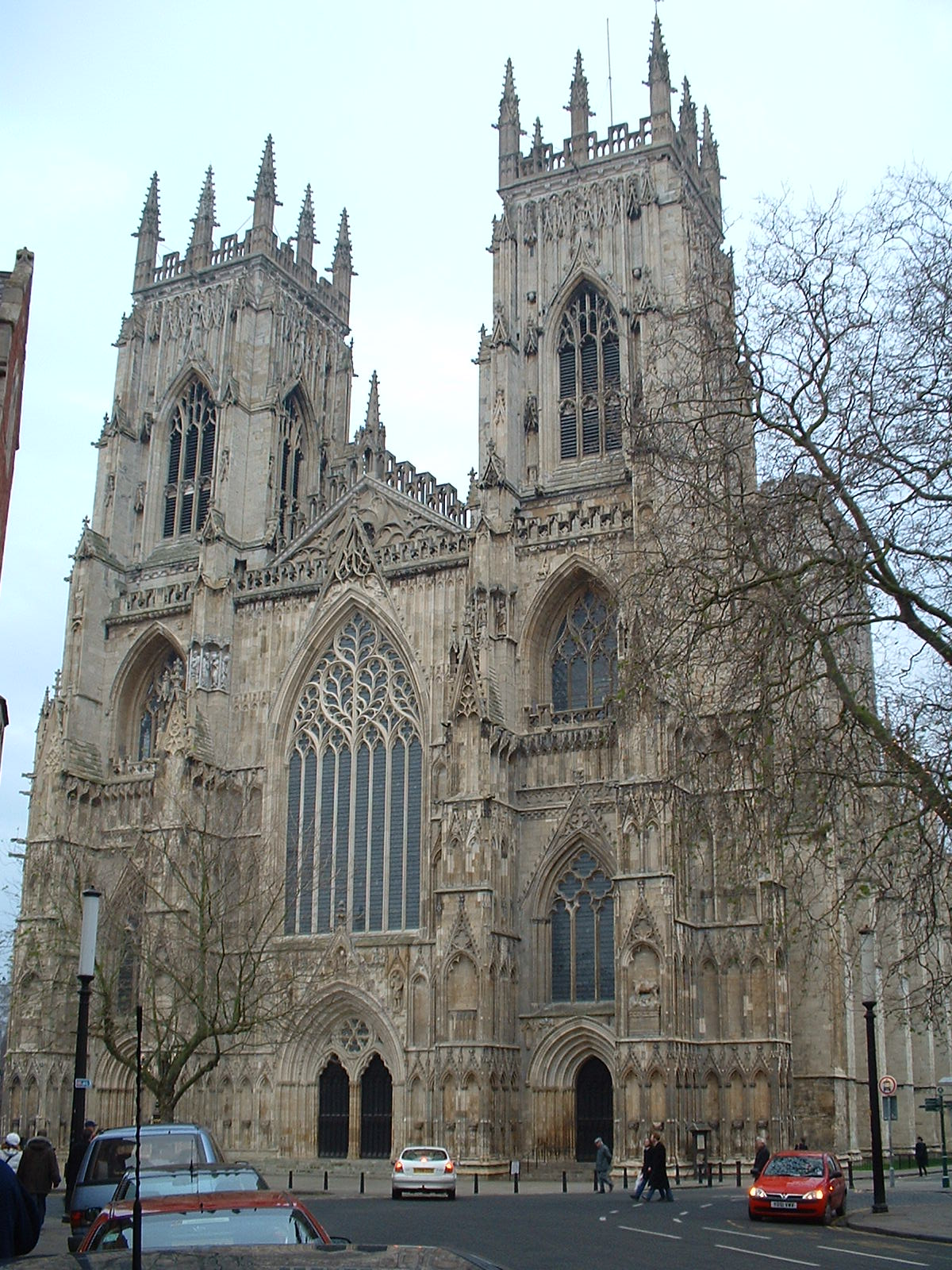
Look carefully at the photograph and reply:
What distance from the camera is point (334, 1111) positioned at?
37094 millimetres

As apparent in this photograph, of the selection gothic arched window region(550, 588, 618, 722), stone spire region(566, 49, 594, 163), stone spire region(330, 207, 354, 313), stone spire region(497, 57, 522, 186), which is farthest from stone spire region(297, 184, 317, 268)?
gothic arched window region(550, 588, 618, 722)

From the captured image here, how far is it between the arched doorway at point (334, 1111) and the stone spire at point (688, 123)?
3014cm

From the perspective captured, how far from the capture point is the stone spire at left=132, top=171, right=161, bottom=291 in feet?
171

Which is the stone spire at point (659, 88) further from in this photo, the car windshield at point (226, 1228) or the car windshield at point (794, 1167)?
the car windshield at point (226, 1228)

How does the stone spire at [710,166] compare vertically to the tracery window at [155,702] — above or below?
above

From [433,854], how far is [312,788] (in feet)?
18.1

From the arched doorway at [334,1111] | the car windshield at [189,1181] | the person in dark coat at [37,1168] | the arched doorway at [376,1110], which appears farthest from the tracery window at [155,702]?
the car windshield at [189,1181]

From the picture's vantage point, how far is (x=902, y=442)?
14.0 m

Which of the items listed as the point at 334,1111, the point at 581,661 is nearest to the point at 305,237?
the point at 581,661

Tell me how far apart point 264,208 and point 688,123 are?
1524cm

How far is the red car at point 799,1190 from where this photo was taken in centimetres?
2078

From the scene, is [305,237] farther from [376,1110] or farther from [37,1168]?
[37,1168]

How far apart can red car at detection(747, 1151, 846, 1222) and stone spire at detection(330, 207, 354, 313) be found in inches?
1540

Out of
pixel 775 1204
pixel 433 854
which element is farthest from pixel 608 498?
pixel 775 1204
